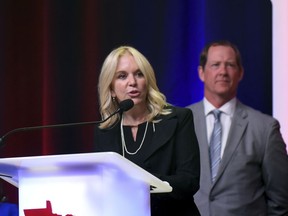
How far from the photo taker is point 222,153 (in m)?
3.02

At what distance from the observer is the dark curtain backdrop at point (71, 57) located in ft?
11.2

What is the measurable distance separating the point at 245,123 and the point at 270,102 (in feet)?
1.17

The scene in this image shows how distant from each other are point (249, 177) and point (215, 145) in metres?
0.25

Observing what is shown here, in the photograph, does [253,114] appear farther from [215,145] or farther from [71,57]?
[71,57]

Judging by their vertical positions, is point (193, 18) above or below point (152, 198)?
above

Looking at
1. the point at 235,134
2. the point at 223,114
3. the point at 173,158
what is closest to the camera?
the point at 173,158

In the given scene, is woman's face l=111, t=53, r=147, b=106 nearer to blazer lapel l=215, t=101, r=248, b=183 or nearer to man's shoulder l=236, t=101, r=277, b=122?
blazer lapel l=215, t=101, r=248, b=183

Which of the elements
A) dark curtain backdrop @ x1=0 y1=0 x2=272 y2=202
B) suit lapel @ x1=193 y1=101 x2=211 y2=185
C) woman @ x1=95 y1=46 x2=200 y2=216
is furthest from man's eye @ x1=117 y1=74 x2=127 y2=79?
dark curtain backdrop @ x1=0 y1=0 x2=272 y2=202

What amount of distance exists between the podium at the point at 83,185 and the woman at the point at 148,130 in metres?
0.39

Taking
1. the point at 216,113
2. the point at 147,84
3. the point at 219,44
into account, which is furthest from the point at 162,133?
the point at 219,44

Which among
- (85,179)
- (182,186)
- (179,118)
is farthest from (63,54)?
(85,179)

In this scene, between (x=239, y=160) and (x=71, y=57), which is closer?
(x=239, y=160)

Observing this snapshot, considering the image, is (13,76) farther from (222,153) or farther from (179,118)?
(179,118)

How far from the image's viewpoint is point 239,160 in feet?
9.66
